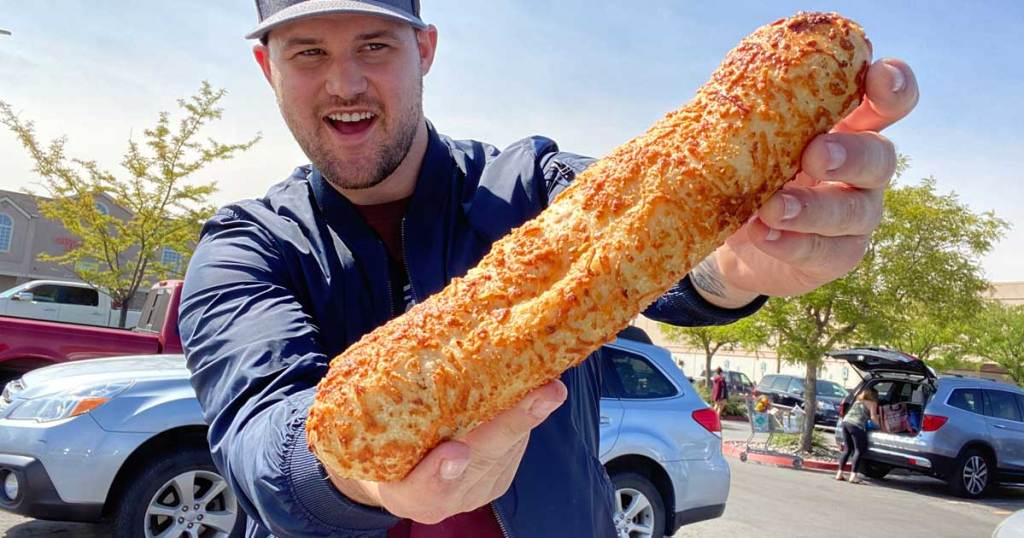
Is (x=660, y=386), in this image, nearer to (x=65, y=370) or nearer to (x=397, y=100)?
(x=65, y=370)

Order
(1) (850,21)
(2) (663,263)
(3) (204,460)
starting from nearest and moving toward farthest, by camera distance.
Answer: (2) (663,263) → (1) (850,21) → (3) (204,460)

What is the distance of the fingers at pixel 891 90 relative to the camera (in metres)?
1.65

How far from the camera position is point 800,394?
87.9ft

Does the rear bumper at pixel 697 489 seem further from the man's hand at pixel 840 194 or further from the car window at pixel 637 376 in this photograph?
the man's hand at pixel 840 194

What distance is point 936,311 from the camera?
57.9 ft

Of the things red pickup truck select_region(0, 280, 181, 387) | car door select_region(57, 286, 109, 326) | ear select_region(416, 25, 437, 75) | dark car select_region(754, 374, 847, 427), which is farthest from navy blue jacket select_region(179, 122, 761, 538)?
dark car select_region(754, 374, 847, 427)

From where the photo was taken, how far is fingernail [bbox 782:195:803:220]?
164cm

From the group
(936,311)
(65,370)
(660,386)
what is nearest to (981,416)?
(936,311)

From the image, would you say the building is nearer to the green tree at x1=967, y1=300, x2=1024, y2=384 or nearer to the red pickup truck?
the red pickup truck

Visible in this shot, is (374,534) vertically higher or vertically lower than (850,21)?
lower

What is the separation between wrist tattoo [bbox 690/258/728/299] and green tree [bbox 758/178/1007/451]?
52.4 feet

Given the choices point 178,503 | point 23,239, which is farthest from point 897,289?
point 23,239

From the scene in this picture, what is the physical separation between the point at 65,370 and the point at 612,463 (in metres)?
4.78

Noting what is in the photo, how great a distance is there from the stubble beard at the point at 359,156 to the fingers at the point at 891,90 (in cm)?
127
